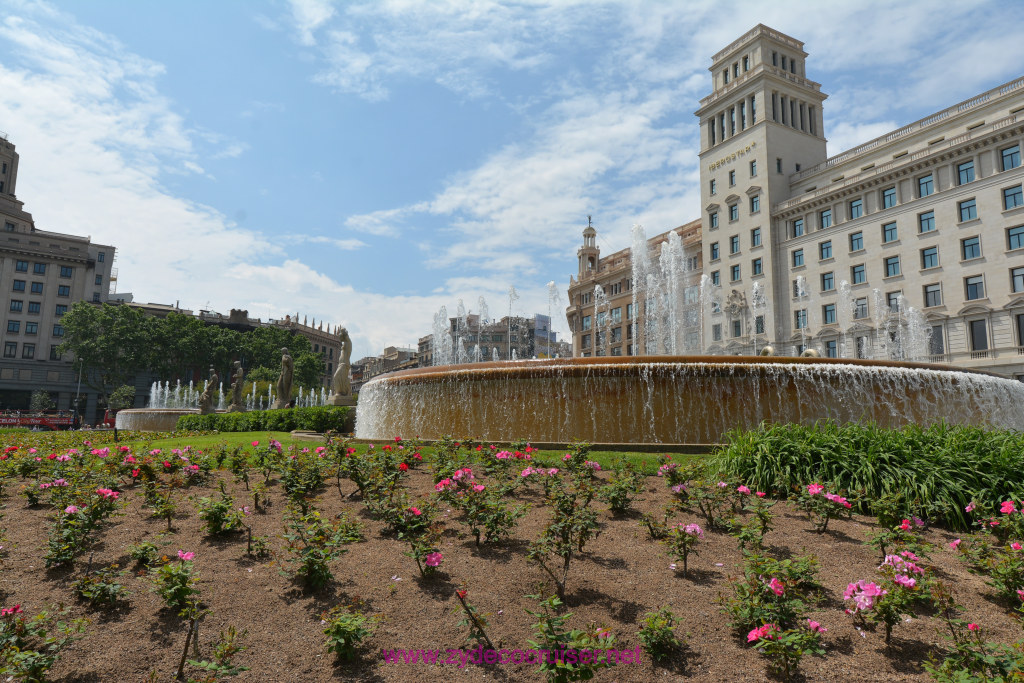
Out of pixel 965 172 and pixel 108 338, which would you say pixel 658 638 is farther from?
pixel 108 338

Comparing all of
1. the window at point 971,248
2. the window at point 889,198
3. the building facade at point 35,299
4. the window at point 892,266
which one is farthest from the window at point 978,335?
the building facade at point 35,299

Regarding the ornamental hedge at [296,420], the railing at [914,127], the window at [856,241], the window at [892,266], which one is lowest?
the ornamental hedge at [296,420]

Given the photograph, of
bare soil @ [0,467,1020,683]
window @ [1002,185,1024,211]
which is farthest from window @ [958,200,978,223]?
bare soil @ [0,467,1020,683]

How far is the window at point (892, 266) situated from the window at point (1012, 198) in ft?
22.4

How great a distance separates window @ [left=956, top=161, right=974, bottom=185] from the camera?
3850 cm

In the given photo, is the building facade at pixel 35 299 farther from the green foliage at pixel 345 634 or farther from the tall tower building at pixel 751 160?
the green foliage at pixel 345 634

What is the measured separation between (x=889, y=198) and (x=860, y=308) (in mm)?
8022

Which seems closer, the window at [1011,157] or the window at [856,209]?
the window at [1011,157]

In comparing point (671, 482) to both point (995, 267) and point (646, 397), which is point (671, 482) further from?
point (995, 267)

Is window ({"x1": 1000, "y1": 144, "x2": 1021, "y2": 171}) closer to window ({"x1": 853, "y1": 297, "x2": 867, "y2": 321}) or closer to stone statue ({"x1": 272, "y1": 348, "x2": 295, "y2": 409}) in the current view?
window ({"x1": 853, "y1": 297, "x2": 867, "y2": 321})

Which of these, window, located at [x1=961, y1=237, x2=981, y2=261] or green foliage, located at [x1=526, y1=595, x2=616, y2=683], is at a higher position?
window, located at [x1=961, y1=237, x2=981, y2=261]

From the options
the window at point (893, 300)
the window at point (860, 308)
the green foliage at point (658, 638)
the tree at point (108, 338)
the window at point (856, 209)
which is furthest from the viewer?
the tree at point (108, 338)

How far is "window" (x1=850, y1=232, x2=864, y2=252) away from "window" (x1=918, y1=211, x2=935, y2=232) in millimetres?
3926

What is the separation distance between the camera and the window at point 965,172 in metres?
38.5
